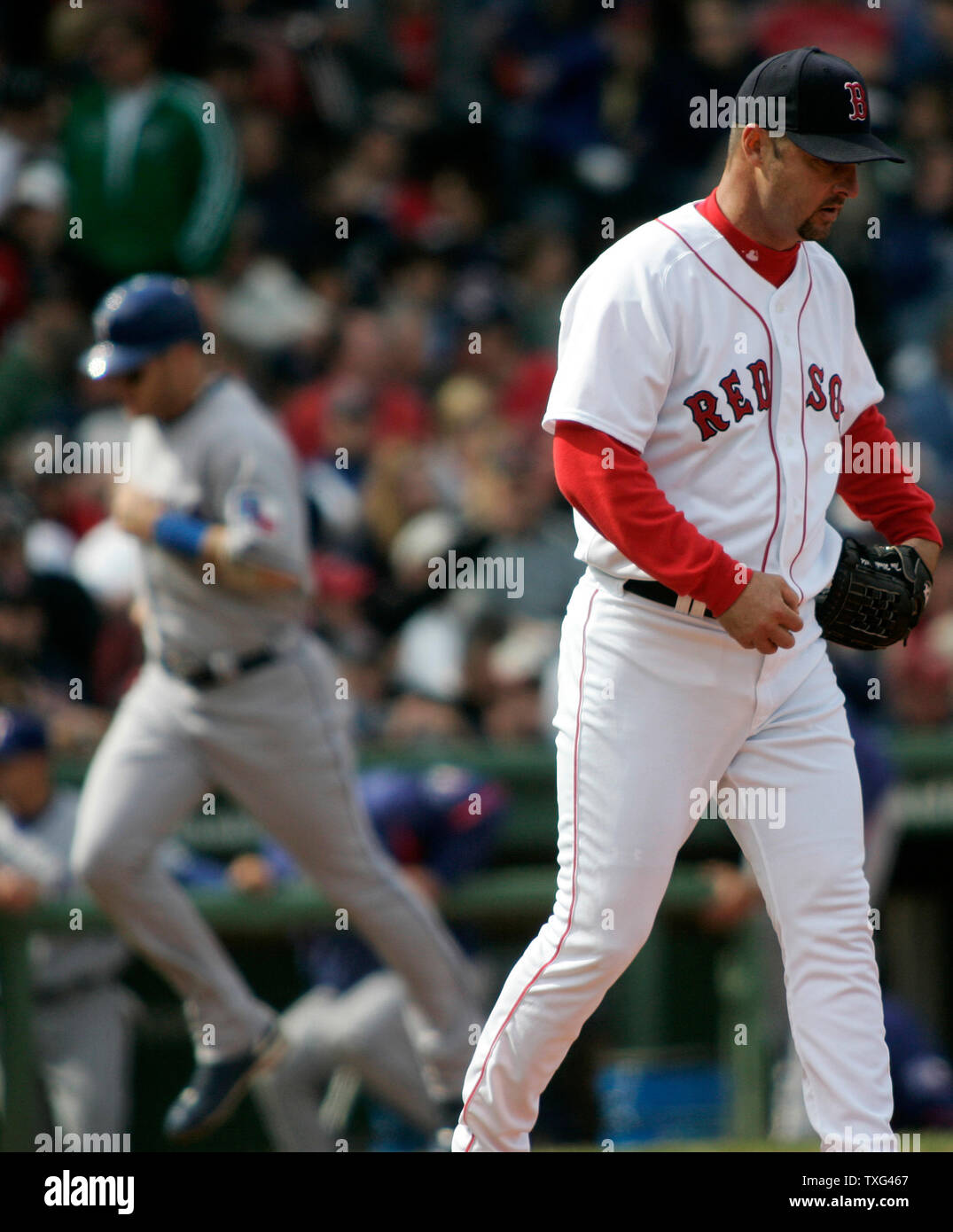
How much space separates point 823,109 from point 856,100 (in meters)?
0.08

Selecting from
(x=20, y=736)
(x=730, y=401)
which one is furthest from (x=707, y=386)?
(x=20, y=736)

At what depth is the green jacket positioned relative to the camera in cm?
821

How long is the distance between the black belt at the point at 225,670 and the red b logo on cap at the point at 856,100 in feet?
6.73

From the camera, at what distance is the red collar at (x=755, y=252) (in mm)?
3209

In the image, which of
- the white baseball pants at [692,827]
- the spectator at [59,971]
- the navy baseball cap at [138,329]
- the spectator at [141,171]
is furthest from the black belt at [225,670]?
the spectator at [141,171]

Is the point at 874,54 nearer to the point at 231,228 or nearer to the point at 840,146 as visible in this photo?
the point at 231,228

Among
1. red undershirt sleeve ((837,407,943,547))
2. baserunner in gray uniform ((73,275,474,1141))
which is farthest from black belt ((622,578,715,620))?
baserunner in gray uniform ((73,275,474,1141))

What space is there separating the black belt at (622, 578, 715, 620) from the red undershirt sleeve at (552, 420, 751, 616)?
0.07 metres

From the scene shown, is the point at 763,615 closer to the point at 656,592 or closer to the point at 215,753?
the point at 656,592

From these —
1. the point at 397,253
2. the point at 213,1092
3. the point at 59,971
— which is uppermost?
the point at 397,253

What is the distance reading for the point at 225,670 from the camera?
4.53m

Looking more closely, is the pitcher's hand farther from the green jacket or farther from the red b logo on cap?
the green jacket
